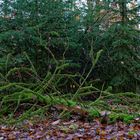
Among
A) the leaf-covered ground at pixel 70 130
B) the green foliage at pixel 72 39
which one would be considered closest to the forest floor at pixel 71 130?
the leaf-covered ground at pixel 70 130

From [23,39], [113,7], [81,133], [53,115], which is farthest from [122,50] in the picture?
[81,133]

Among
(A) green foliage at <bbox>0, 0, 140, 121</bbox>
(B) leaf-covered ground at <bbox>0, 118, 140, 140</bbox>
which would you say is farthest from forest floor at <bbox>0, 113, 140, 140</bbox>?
(A) green foliage at <bbox>0, 0, 140, 121</bbox>

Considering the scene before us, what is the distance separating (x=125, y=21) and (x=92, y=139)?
9597mm

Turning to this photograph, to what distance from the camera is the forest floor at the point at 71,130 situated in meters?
6.25

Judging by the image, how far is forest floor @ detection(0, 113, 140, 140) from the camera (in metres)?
6.25

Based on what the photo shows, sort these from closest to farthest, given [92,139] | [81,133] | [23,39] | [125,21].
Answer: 1. [92,139]
2. [81,133]
3. [23,39]
4. [125,21]

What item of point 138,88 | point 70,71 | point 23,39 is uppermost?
point 23,39

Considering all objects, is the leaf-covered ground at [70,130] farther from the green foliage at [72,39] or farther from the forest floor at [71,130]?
the green foliage at [72,39]

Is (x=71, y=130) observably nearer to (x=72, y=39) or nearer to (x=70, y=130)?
(x=70, y=130)

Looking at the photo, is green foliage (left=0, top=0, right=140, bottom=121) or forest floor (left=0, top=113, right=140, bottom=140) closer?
forest floor (left=0, top=113, right=140, bottom=140)

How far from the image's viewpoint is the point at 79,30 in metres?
15.3

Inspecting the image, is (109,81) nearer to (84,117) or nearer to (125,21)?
(125,21)

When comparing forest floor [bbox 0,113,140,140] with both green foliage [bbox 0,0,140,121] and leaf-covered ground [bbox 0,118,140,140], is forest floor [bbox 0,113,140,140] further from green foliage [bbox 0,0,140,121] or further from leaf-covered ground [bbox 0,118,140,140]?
green foliage [bbox 0,0,140,121]

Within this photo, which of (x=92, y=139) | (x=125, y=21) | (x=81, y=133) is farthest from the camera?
(x=125, y=21)
